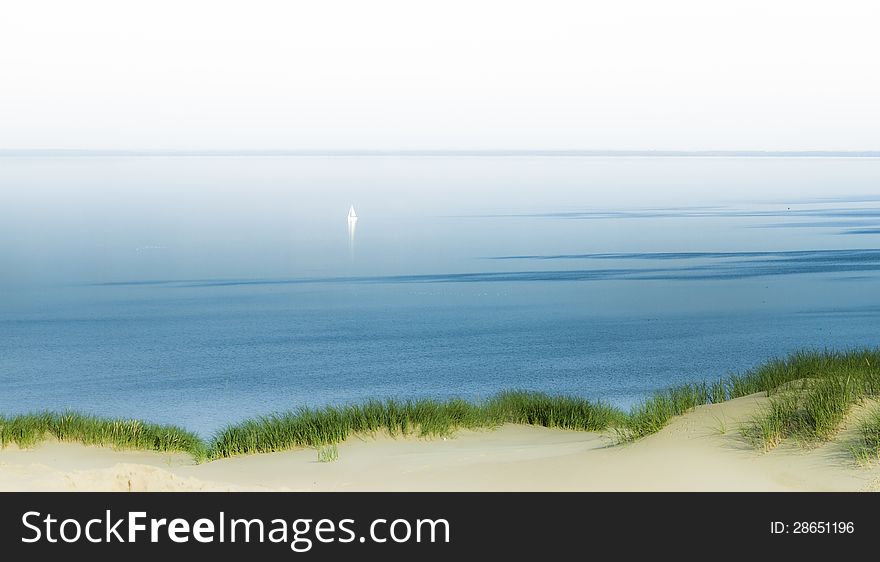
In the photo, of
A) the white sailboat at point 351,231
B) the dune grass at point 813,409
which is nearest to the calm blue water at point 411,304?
the white sailboat at point 351,231

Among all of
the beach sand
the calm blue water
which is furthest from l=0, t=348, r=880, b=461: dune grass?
the calm blue water

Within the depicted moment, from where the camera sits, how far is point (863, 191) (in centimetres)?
12775

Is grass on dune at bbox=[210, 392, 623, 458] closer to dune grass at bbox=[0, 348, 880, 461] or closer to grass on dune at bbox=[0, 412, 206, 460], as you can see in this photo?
dune grass at bbox=[0, 348, 880, 461]

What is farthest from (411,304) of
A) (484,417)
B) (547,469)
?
(547,469)

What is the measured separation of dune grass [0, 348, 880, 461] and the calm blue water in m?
9.02

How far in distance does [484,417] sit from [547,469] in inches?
146

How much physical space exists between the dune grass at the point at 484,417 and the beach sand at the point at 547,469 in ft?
1.18

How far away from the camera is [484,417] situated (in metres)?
14.0

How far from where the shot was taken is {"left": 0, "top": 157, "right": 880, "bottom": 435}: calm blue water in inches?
1180

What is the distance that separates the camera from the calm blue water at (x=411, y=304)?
1180 inches

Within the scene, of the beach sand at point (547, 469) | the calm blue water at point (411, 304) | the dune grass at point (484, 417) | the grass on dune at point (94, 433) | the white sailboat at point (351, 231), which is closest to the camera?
the beach sand at point (547, 469)

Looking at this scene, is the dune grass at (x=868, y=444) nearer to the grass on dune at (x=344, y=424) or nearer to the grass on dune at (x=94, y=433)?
the grass on dune at (x=344, y=424)
